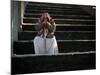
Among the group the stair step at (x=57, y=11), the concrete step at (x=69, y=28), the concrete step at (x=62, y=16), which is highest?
the stair step at (x=57, y=11)

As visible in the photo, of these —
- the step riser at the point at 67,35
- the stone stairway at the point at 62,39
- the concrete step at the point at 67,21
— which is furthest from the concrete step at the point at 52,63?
the concrete step at the point at 67,21

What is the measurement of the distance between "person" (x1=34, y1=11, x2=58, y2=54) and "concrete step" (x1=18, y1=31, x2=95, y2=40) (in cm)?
4

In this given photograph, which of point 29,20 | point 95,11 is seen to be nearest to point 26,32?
point 29,20

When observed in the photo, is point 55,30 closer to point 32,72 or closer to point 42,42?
point 42,42

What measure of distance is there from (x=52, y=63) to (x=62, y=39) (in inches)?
7.5

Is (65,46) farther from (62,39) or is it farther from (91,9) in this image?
(91,9)

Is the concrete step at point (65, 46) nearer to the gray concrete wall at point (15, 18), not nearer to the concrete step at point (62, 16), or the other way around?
the gray concrete wall at point (15, 18)

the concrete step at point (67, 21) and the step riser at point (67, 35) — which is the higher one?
the concrete step at point (67, 21)

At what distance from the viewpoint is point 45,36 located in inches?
50.3

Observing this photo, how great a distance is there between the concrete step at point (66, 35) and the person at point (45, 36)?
36 mm

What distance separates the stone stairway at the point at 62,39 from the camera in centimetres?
122

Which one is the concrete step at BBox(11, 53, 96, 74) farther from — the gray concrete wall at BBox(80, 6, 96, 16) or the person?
the gray concrete wall at BBox(80, 6, 96, 16)

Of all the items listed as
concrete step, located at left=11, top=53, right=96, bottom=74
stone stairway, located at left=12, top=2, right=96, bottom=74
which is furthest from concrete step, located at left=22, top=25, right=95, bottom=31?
concrete step, located at left=11, top=53, right=96, bottom=74
